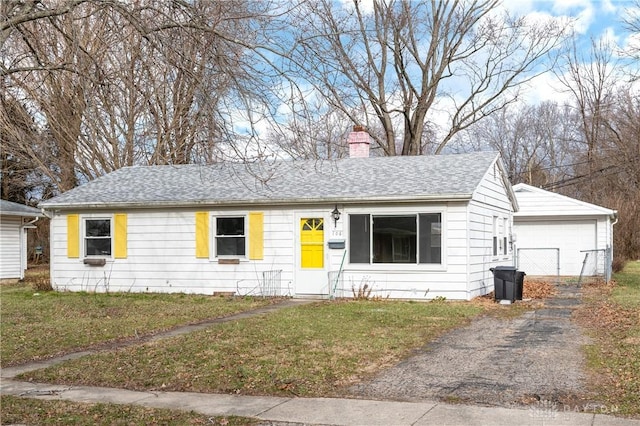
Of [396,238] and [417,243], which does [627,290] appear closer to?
[417,243]

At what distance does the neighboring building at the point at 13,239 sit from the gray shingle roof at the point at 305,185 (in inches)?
265

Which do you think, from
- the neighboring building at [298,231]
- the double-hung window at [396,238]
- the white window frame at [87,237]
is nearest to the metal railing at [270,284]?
the neighboring building at [298,231]

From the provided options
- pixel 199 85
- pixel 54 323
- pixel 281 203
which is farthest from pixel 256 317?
pixel 199 85

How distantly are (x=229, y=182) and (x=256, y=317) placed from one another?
22.3ft

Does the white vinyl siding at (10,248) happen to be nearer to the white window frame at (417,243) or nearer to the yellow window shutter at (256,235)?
the yellow window shutter at (256,235)

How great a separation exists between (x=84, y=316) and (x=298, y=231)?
5969mm

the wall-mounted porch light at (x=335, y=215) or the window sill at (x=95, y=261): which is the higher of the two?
the wall-mounted porch light at (x=335, y=215)

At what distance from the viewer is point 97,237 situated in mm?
19781

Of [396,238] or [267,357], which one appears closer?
[267,357]

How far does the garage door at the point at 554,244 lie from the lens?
2695cm

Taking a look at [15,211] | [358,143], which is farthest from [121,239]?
[15,211]

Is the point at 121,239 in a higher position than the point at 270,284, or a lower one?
higher

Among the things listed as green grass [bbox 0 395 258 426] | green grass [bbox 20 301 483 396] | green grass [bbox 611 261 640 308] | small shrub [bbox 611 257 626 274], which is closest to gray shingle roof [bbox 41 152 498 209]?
green grass [bbox 611 261 640 308]

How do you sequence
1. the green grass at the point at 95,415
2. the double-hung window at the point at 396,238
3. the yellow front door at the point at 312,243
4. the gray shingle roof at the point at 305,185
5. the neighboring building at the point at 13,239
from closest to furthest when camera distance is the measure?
1. the green grass at the point at 95,415
2. the double-hung window at the point at 396,238
3. the gray shingle roof at the point at 305,185
4. the yellow front door at the point at 312,243
5. the neighboring building at the point at 13,239
